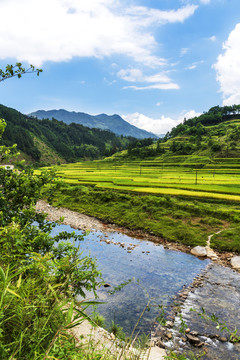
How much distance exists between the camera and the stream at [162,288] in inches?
411

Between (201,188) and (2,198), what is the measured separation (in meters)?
36.0

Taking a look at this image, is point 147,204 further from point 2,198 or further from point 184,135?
point 184,135

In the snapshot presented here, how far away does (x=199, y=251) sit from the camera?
2011 centimetres

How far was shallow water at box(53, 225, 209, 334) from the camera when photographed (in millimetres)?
11875

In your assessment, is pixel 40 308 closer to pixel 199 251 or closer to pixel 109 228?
pixel 199 251

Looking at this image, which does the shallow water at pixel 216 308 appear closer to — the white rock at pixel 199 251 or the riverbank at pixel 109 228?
the white rock at pixel 199 251

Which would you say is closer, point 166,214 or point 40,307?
point 40,307

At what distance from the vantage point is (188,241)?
22422mm

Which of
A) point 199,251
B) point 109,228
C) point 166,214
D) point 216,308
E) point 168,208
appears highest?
point 168,208

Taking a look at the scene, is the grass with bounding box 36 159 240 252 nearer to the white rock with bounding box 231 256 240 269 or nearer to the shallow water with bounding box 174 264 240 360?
the white rock with bounding box 231 256 240 269

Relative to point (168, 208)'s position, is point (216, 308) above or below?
below

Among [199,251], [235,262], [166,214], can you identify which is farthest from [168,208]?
[235,262]

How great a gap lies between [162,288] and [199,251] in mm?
7415

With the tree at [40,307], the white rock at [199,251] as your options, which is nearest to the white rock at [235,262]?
the white rock at [199,251]
